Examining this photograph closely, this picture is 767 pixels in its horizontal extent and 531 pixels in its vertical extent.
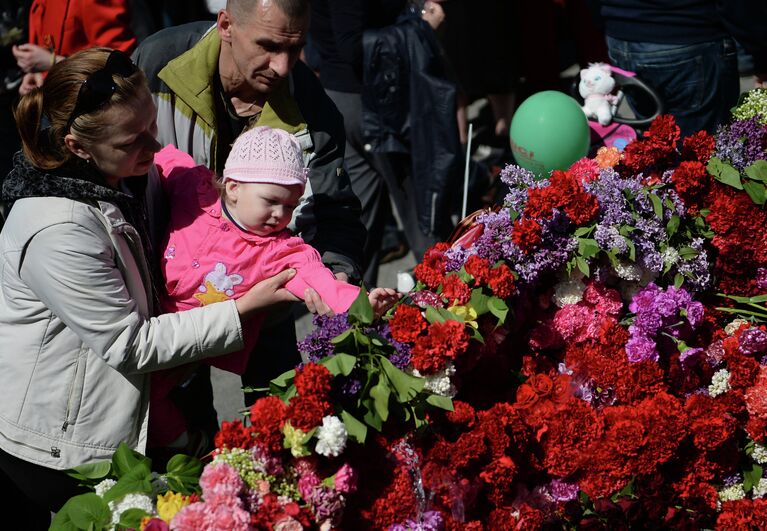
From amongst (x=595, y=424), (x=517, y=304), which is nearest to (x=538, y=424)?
(x=595, y=424)

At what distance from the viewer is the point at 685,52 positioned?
4059 millimetres

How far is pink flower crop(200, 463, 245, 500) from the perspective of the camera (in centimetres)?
186

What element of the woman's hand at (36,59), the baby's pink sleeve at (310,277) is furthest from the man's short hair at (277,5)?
the woman's hand at (36,59)

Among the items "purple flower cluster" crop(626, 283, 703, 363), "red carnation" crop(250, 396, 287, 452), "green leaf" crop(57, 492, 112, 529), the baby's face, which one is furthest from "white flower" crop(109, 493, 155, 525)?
"purple flower cluster" crop(626, 283, 703, 363)

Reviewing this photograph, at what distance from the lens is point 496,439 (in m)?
2.25

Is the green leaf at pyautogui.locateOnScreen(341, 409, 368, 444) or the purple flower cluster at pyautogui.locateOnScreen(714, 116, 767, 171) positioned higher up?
the purple flower cluster at pyautogui.locateOnScreen(714, 116, 767, 171)

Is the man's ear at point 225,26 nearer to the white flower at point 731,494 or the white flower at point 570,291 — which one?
the white flower at point 570,291

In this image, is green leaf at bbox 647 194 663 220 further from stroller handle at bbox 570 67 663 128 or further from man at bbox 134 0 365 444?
stroller handle at bbox 570 67 663 128

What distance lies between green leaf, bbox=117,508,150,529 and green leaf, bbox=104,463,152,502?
0.26ft

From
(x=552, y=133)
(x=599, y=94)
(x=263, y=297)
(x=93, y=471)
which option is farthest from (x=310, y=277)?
(x=599, y=94)

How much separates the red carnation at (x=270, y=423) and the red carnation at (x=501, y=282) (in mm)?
627

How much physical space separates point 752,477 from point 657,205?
0.78 m

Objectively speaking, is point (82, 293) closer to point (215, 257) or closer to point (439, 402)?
point (215, 257)

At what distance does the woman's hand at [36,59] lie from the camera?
13.1ft
